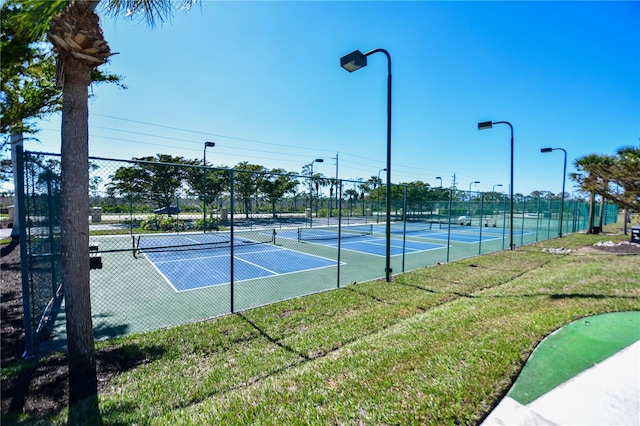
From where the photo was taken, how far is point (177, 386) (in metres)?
3.29

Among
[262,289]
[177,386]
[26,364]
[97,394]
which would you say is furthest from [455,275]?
[26,364]

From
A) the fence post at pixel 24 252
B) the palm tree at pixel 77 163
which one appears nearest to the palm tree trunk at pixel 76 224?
the palm tree at pixel 77 163

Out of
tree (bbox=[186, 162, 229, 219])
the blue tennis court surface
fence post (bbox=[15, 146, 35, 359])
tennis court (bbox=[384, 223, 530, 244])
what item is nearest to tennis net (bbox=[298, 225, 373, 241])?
tennis court (bbox=[384, 223, 530, 244])

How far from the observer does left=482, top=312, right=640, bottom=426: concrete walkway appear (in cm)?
259

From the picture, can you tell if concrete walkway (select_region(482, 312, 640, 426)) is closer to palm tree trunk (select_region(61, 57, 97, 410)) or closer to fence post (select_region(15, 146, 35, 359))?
palm tree trunk (select_region(61, 57, 97, 410))

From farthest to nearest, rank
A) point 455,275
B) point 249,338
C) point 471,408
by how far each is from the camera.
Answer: point 455,275 < point 249,338 < point 471,408

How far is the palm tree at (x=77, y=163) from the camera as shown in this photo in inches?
118

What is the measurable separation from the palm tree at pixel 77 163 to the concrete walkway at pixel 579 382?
13.4 feet

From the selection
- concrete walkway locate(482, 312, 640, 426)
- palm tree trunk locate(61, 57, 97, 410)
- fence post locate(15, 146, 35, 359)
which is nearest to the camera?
concrete walkway locate(482, 312, 640, 426)

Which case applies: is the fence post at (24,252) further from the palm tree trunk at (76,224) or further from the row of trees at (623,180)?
the row of trees at (623,180)

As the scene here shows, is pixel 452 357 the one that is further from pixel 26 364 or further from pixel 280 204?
pixel 280 204

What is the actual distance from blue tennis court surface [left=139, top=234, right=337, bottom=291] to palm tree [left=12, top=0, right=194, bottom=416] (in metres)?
3.82

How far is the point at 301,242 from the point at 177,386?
1349cm

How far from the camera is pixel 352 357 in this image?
3.73 m
